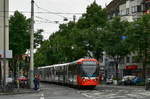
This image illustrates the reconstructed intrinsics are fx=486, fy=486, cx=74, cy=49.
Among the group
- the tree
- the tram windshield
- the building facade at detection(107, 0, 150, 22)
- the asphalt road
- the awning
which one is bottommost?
the asphalt road

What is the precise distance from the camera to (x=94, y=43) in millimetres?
81500

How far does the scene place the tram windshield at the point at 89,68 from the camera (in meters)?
47.6

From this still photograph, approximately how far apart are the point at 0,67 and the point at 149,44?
26195 mm

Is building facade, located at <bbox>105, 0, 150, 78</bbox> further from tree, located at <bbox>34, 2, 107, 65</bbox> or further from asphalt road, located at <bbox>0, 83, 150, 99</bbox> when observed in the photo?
asphalt road, located at <bbox>0, 83, 150, 99</bbox>

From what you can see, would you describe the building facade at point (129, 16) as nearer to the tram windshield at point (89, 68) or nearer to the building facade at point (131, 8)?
the building facade at point (131, 8)

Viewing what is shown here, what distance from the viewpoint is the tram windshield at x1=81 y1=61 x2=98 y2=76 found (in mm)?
47625

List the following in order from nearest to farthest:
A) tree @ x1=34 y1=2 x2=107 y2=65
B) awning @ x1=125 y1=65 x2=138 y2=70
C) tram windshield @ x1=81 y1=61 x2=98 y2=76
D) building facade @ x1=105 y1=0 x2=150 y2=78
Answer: tram windshield @ x1=81 y1=61 x2=98 y2=76
tree @ x1=34 y1=2 x2=107 y2=65
building facade @ x1=105 y1=0 x2=150 y2=78
awning @ x1=125 y1=65 x2=138 y2=70

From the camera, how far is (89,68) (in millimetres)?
47812

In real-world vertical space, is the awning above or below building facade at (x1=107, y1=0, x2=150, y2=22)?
below

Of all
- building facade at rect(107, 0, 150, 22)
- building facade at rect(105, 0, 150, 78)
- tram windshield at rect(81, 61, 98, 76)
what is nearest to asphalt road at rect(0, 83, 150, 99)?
tram windshield at rect(81, 61, 98, 76)

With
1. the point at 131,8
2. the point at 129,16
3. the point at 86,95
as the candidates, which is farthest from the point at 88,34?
the point at 86,95

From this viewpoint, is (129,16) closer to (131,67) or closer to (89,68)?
(131,67)

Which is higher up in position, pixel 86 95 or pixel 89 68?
pixel 89 68

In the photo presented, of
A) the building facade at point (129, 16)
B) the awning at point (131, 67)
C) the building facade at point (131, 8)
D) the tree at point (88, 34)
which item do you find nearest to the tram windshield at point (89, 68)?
the tree at point (88, 34)
